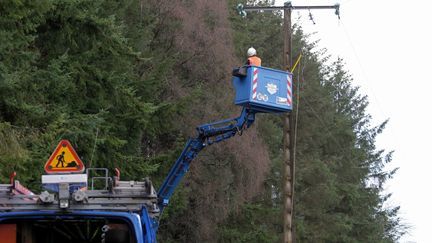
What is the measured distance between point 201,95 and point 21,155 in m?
14.2

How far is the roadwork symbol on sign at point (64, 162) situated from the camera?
381 inches

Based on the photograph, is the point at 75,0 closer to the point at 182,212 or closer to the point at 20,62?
the point at 20,62

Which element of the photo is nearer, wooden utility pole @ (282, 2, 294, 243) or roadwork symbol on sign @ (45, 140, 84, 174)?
roadwork symbol on sign @ (45, 140, 84, 174)

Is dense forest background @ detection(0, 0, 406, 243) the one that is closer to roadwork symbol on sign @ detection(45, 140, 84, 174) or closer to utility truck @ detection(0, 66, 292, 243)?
roadwork symbol on sign @ detection(45, 140, 84, 174)

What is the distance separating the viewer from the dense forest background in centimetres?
1606

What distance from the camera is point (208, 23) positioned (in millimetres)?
28438

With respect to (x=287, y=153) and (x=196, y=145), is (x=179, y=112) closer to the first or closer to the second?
(x=287, y=153)

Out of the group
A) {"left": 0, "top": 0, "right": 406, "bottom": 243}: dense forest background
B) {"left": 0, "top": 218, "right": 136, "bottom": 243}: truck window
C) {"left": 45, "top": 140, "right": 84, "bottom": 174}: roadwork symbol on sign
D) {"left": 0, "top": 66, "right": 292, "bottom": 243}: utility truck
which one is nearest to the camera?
{"left": 0, "top": 218, "right": 136, "bottom": 243}: truck window

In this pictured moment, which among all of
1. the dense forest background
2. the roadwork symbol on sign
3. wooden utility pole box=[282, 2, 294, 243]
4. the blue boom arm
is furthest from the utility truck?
wooden utility pole box=[282, 2, 294, 243]

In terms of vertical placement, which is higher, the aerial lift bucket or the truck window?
the aerial lift bucket

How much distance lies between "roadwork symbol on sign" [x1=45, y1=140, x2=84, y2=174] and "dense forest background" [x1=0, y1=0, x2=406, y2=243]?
3434 mm

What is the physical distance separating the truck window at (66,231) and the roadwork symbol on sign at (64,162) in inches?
43.1

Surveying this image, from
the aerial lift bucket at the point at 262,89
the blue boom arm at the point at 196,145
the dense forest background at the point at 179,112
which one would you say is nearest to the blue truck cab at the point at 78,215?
the dense forest background at the point at 179,112

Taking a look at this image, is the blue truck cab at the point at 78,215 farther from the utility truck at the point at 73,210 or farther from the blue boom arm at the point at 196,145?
the blue boom arm at the point at 196,145
